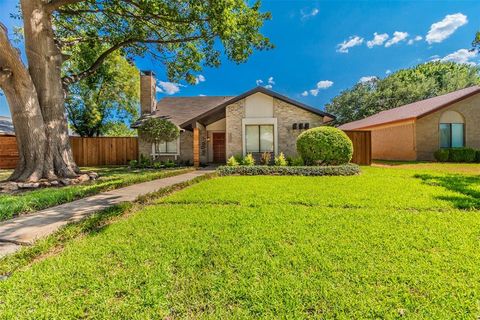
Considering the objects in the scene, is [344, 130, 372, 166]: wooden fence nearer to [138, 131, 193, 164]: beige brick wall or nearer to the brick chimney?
[138, 131, 193, 164]: beige brick wall

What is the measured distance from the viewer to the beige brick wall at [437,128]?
1556cm

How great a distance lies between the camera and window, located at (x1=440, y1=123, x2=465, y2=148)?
15.7 meters

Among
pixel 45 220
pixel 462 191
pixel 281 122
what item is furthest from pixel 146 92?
pixel 462 191

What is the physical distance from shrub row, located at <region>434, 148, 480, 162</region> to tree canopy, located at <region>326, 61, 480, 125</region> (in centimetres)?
1632

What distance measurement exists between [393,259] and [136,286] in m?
3.08

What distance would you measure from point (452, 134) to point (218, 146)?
662 inches

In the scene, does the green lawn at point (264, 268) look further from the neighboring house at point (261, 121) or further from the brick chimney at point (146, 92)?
the brick chimney at point (146, 92)

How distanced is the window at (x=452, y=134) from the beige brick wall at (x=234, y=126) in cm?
1437

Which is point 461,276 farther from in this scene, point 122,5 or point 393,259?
point 122,5

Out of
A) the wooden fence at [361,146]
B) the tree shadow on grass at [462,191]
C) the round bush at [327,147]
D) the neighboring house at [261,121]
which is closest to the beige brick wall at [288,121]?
the neighboring house at [261,121]

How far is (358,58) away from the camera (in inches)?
1025

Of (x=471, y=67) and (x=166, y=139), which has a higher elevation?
(x=471, y=67)

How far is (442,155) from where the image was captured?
1476 centimetres

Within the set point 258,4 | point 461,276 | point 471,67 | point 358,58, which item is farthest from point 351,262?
point 471,67
